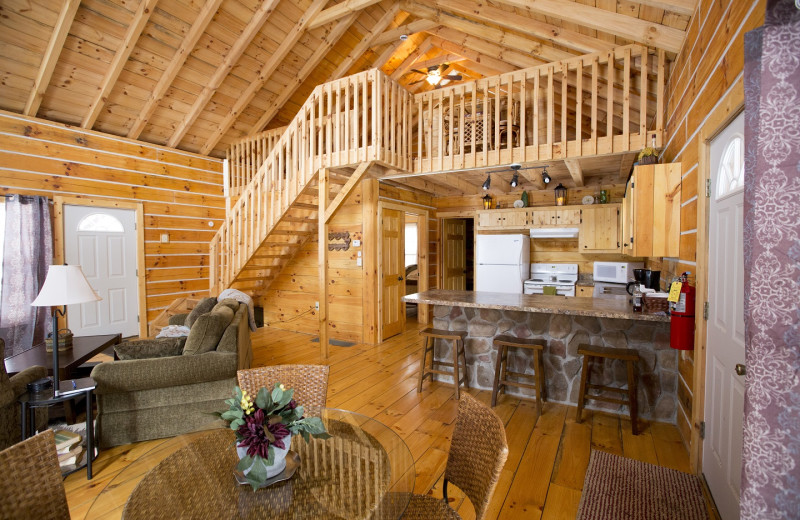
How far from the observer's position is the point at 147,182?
549 centimetres

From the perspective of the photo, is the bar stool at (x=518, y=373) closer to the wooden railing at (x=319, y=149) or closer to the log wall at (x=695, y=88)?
the log wall at (x=695, y=88)

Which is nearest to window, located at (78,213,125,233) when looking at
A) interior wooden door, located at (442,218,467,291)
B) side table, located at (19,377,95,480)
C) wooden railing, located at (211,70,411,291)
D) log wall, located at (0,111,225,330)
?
log wall, located at (0,111,225,330)

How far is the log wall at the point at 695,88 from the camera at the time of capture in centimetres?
171

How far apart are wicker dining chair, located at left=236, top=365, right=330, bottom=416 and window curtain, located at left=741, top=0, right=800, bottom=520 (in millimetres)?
1690

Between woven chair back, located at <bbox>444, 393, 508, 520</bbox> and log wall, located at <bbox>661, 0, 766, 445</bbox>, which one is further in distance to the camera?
log wall, located at <bbox>661, 0, 766, 445</bbox>

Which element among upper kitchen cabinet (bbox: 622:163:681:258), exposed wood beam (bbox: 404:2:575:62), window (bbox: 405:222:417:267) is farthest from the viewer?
window (bbox: 405:222:417:267)

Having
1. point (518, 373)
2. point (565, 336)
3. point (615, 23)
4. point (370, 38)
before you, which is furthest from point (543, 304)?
point (370, 38)

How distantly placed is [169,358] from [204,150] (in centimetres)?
446

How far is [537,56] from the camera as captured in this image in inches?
170

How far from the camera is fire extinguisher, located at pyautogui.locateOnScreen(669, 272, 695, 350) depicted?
230cm

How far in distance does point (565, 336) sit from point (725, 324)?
1578 millimetres

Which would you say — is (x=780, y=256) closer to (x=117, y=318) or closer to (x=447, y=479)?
(x=447, y=479)

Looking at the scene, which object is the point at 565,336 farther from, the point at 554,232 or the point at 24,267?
the point at 24,267

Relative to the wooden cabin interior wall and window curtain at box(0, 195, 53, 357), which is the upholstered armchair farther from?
the wooden cabin interior wall
